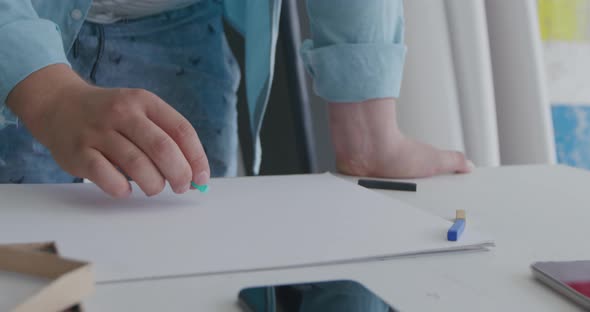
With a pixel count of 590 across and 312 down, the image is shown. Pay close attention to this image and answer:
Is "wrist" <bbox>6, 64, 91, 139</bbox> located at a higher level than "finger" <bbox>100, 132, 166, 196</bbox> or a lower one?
higher

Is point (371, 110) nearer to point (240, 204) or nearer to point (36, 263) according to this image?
point (240, 204)

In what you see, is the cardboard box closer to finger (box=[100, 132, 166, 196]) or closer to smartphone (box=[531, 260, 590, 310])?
finger (box=[100, 132, 166, 196])

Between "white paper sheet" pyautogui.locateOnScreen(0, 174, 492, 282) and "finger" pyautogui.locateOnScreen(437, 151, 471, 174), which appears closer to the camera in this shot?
"white paper sheet" pyautogui.locateOnScreen(0, 174, 492, 282)

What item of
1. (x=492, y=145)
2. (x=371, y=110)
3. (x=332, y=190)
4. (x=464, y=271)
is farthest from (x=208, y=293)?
(x=492, y=145)

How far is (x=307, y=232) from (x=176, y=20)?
52 cm

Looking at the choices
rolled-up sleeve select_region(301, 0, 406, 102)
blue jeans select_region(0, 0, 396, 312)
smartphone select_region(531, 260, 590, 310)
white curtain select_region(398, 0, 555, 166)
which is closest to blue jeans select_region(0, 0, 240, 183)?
blue jeans select_region(0, 0, 396, 312)

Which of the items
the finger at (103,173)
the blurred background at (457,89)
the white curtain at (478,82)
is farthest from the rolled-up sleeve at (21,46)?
the white curtain at (478,82)

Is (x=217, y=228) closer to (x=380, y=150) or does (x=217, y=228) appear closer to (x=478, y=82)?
(x=380, y=150)

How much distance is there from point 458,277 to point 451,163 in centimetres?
37

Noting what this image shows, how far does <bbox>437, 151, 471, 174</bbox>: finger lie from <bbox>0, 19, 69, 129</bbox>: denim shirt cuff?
1.34ft

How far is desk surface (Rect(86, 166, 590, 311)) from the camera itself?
0.32 m

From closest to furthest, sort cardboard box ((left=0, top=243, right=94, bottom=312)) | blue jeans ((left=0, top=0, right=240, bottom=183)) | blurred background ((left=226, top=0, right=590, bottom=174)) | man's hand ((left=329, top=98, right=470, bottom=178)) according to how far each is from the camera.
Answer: cardboard box ((left=0, top=243, right=94, bottom=312)) < man's hand ((left=329, top=98, right=470, bottom=178)) < blue jeans ((left=0, top=0, right=240, bottom=183)) < blurred background ((left=226, top=0, right=590, bottom=174))

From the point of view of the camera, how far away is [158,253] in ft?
1.25

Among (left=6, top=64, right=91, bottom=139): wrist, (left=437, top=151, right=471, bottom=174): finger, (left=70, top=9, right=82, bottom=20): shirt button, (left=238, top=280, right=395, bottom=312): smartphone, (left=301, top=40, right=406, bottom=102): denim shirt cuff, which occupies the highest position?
(left=70, top=9, right=82, bottom=20): shirt button
